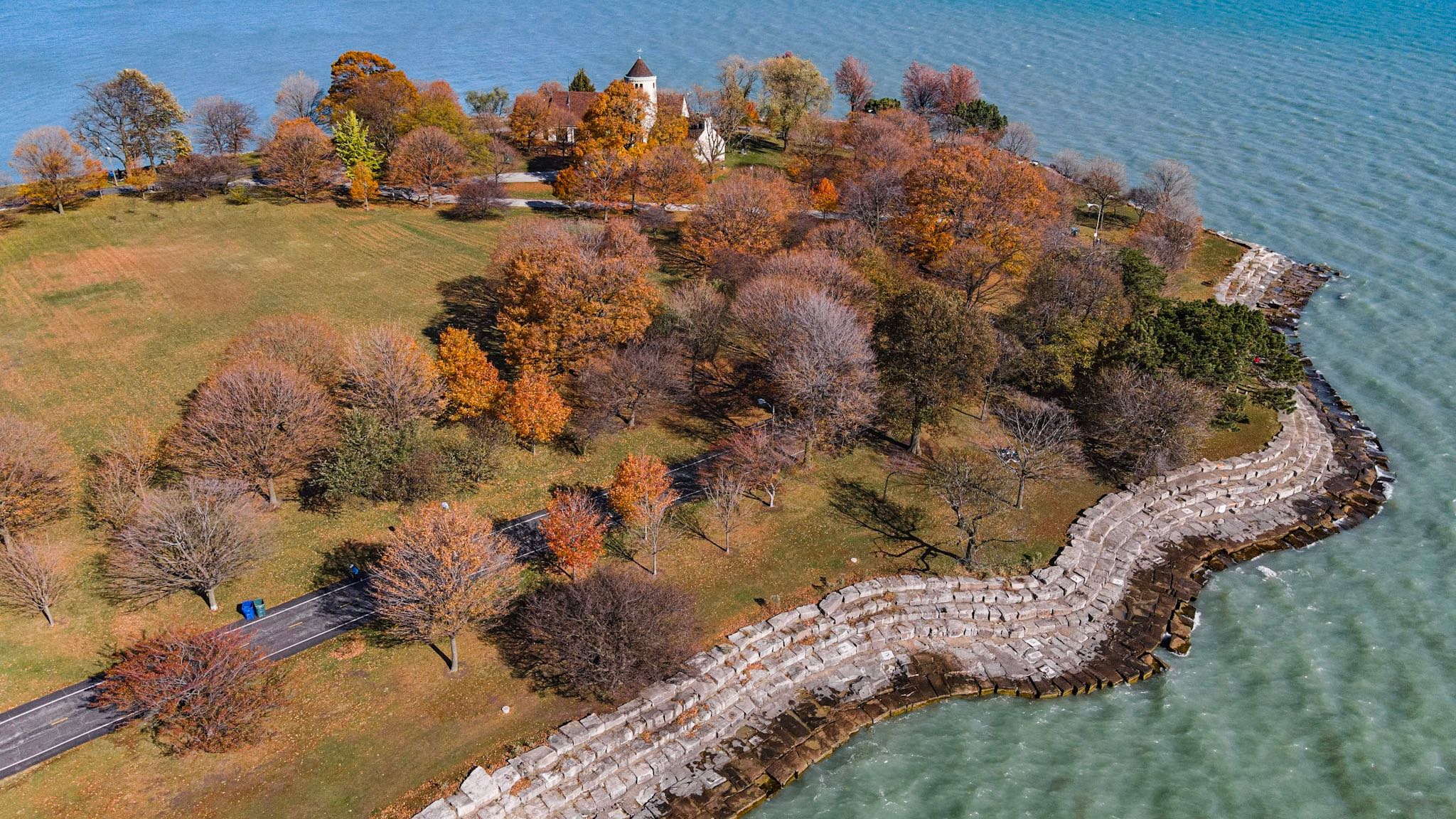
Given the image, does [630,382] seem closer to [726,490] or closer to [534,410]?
[534,410]

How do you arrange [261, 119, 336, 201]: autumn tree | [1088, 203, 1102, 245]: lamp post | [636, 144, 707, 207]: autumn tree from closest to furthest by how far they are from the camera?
[1088, 203, 1102, 245]: lamp post, [636, 144, 707, 207]: autumn tree, [261, 119, 336, 201]: autumn tree

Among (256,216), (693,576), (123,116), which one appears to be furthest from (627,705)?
(123,116)

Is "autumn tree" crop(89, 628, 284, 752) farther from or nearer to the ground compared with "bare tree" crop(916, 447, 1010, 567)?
nearer to the ground

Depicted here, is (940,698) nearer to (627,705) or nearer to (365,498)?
(627,705)

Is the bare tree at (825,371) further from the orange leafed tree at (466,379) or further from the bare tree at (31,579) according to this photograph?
the bare tree at (31,579)

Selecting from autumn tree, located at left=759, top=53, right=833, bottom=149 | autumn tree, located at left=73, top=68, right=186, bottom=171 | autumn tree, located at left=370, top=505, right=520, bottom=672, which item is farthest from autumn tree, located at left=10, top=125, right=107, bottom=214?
autumn tree, located at left=759, top=53, right=833, bottom=149

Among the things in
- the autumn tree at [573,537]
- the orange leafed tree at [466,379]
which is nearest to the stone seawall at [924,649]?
the autumn tree at [573,537]

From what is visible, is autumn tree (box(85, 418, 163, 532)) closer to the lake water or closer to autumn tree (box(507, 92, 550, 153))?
the lake water

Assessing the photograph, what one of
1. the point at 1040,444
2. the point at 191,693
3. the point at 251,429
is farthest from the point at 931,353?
the point at 191,693

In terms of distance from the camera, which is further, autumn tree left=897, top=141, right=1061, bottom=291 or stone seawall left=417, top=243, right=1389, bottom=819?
autumn tree left=897, top=141, right=1061, bottom=291
